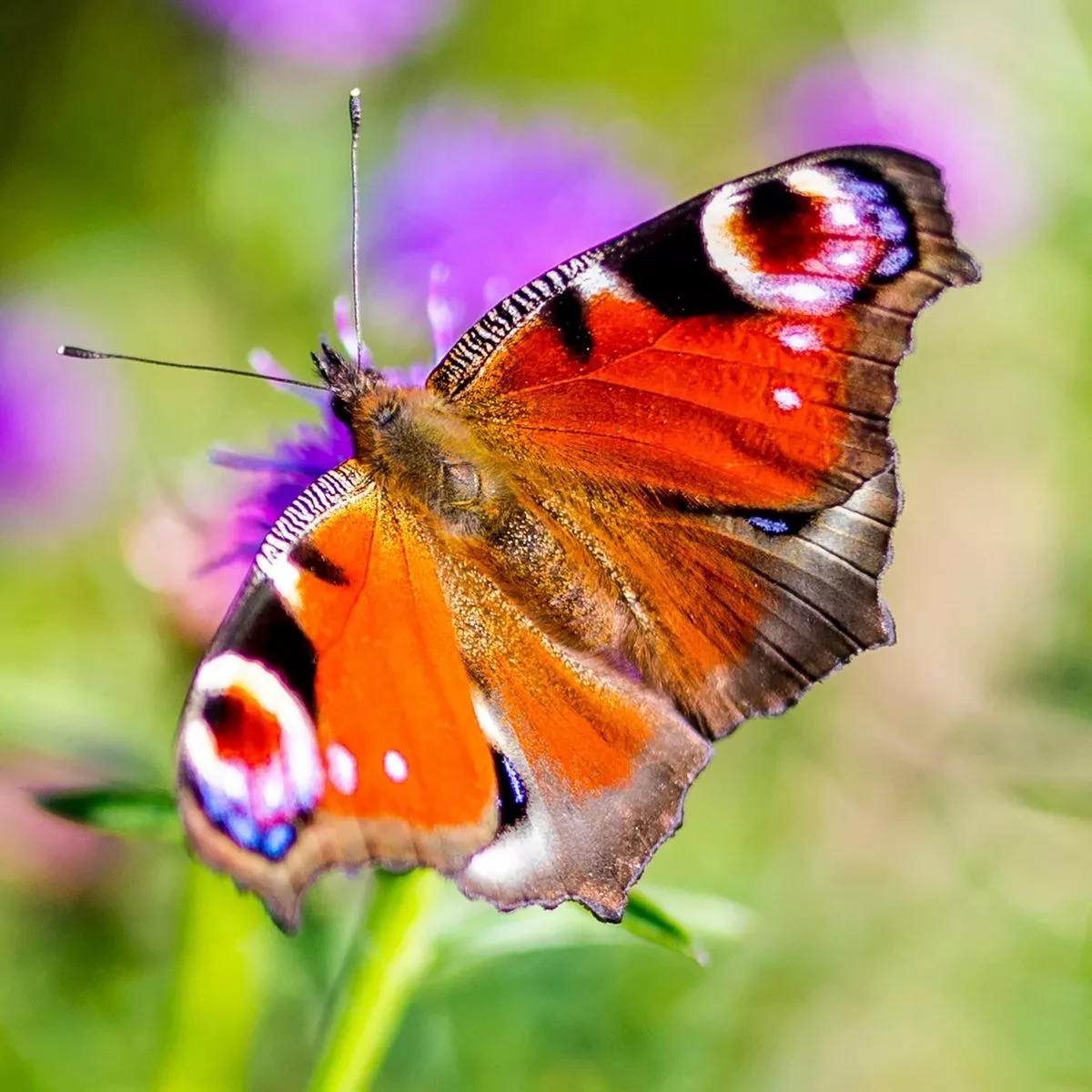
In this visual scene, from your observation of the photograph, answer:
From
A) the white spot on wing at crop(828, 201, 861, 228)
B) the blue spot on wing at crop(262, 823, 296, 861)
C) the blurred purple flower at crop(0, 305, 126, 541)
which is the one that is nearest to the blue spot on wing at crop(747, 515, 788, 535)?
the white spot on wing at crop(828, 201, 861, 228)

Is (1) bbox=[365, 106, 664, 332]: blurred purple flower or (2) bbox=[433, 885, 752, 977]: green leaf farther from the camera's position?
(1) bbox=[365, 106, 664, 332]: blurred purple flower

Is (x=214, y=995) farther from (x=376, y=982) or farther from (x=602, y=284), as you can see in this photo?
(x=602, y=284)

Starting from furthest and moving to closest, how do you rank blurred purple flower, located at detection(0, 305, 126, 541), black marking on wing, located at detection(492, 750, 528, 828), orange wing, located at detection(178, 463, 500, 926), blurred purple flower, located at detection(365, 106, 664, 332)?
blurred purple flower, located at detection(0, 305, 126, 541)
blurred purple flower, located at detection(365, 106, 664, 332)
black marking on wing, located at detection(492, 750, 528, 828)
orange wing, located at detection(178, 463, 500, 926)

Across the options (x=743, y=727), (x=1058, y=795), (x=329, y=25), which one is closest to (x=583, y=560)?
(x=1058, y=795)

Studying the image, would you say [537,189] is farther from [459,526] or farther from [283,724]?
[283,724]

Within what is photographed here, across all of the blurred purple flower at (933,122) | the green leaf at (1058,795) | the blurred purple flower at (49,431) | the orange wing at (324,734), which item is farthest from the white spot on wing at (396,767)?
the blurred purple flower at (933,122)

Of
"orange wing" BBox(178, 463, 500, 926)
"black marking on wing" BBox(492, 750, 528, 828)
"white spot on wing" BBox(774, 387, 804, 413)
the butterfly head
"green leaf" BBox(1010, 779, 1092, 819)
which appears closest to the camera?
"orange wing" BBox(178, 463, 500, 926)

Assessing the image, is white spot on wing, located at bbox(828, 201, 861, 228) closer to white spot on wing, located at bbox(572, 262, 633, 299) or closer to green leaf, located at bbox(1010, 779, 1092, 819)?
white spot on wing, located at bbox(572, 262, 633, 299)
